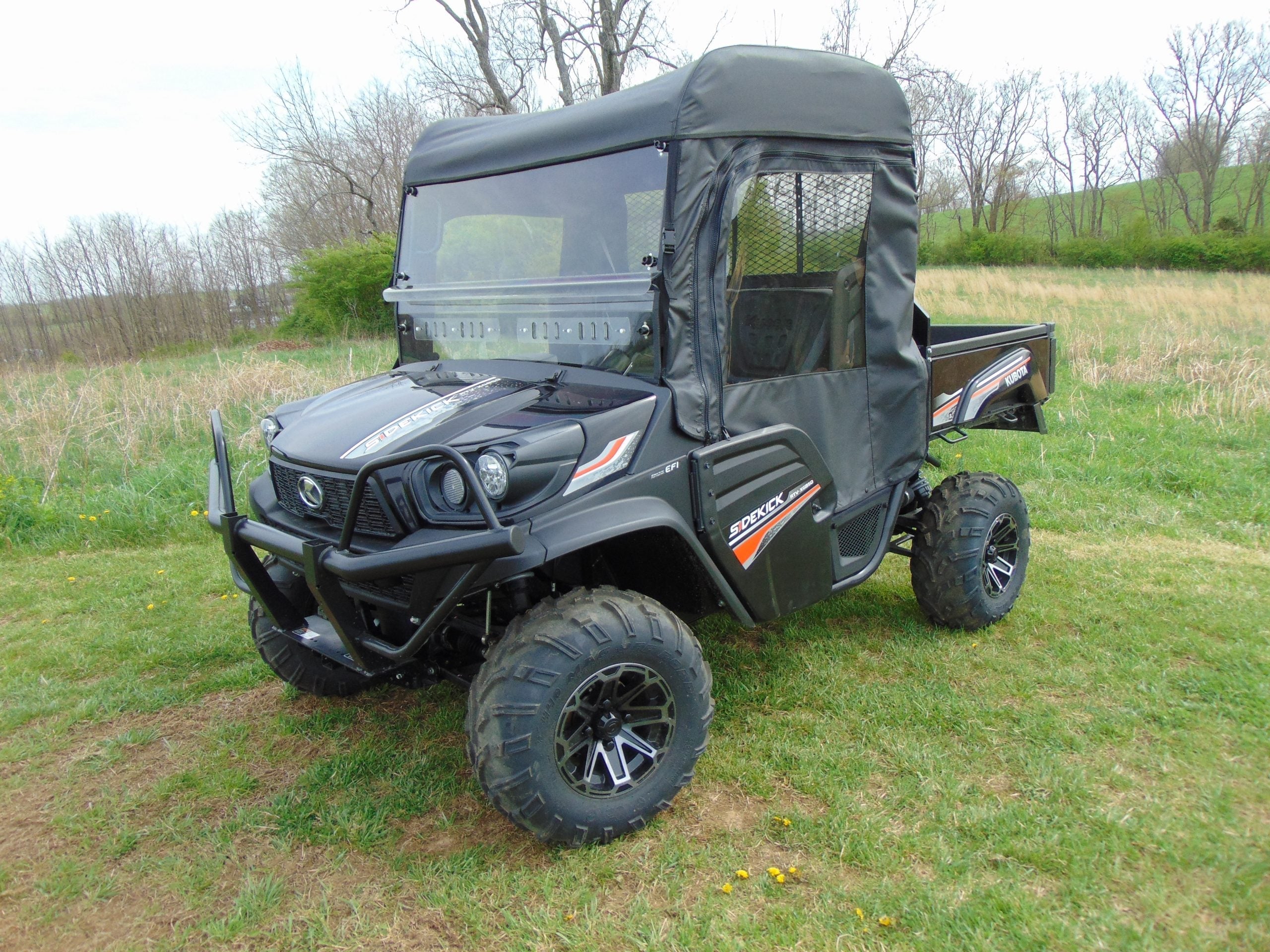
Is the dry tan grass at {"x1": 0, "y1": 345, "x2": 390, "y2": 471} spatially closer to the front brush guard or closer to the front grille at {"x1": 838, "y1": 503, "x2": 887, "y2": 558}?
the front brush guard

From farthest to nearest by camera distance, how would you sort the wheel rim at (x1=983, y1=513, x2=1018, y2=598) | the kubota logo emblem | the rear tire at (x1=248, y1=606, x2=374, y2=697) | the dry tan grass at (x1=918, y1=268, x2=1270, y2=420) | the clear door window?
the dry tan grass at (x1=918, y1=268, x2=1270, y2=420) → the wheel rim at (x1=983, y1=513, x2=1018, y2=598) → the rear tire at (x1=248, y1=606, x2=374, y2=697) → the clear door window → the kubota logo emblem

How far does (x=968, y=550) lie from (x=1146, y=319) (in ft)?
45.4

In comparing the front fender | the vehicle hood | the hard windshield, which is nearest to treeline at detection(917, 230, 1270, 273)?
the hard windshield

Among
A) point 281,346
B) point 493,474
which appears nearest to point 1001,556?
point 493,474

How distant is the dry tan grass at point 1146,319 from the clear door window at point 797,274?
256 inches

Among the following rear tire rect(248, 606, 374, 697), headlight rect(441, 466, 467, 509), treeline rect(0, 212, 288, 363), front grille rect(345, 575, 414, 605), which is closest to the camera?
headlight rect(441, 466, 467, 509)

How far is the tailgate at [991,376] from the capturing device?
410 cm

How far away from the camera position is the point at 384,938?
8.07 ft

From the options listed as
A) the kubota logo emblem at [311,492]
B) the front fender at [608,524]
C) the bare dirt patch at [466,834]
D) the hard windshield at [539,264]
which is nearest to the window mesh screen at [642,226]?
the hard windshield at [539,264]

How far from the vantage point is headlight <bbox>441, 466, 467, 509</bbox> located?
262 centimetres

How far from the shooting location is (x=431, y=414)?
2.94 m

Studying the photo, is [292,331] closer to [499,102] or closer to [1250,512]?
[499,102]

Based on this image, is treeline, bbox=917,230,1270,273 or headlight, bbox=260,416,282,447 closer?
headlight, bbox=260,416,282,447

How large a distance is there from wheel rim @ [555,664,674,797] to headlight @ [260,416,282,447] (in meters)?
1.58
